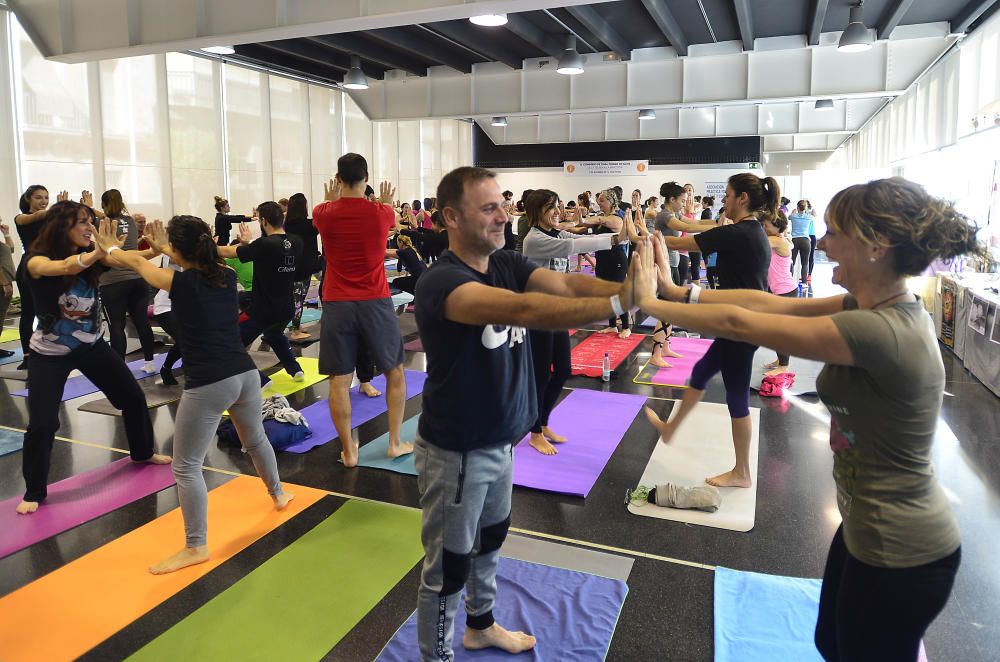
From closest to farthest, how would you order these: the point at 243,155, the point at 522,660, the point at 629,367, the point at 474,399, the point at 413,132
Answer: the point at 474,399 < the point at 522,660 < the point at 629,367 < the point at 243,155 < the point at 413,132

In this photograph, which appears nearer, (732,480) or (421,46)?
(732,480)

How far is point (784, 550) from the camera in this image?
11.2ft

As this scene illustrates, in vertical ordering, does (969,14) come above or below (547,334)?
above

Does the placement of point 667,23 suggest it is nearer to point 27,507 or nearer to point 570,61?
point 570,61

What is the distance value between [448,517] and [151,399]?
487cm

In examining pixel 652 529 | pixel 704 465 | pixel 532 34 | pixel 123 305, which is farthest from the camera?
pixel 532 34

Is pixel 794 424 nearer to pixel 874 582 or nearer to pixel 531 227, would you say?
pixel 531 227

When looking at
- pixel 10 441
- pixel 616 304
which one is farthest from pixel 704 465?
pixel 10 441

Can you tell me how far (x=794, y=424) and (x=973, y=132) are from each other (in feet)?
20.5

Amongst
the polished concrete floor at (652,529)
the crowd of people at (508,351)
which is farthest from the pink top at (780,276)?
the crowd of people at (508,351)

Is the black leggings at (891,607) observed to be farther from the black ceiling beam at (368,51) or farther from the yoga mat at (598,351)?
the black ceiling beam at (368,51)

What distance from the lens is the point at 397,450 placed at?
467cm

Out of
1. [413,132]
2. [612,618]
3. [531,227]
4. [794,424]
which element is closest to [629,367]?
[794,424]

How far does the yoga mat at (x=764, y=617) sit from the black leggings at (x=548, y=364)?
1608 mm
